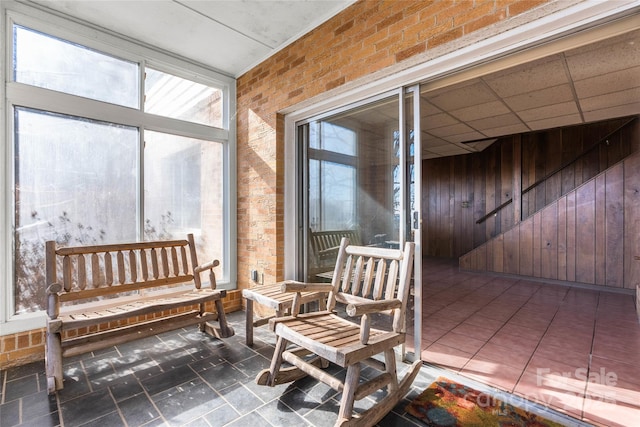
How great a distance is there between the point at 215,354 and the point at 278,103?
2.44 m

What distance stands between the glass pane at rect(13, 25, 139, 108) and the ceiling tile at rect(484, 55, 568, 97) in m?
3.58

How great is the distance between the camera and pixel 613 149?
5406mm

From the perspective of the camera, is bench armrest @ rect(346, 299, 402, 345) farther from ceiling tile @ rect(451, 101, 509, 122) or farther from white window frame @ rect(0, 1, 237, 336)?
ceiling tile @ rect(451, 101, 509, 122)

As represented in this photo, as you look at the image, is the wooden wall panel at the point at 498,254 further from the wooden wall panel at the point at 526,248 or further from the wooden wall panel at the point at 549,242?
the wooden wall panel at the point at 549,242

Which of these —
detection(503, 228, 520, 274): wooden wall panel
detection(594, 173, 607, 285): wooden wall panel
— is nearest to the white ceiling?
detection(594, 173, 607, 285): wooden wall panel

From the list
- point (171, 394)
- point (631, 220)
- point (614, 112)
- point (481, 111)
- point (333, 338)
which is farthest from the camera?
point (631, 220)

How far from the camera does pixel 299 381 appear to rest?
210 cm

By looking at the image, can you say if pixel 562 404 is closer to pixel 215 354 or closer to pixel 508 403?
pixel 508 403

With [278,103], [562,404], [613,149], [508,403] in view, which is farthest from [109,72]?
[613,149]

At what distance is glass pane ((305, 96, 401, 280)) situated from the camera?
2453 mm

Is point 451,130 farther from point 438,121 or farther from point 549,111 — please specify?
point 549,111

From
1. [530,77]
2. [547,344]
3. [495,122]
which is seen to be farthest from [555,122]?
[547,344]

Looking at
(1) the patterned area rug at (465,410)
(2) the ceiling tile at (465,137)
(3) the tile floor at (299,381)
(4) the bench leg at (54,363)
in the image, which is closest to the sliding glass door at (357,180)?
(1) the patterned area rug at (465,410)

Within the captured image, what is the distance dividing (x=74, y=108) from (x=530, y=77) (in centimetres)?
427
